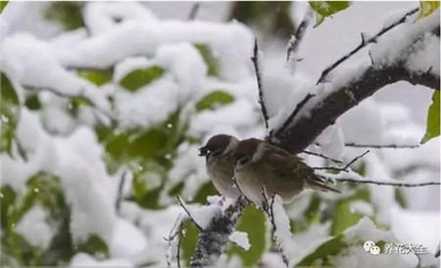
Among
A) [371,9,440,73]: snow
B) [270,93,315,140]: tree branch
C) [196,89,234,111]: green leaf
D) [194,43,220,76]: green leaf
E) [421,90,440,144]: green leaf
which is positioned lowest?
[196,89,234,111]: green leaf

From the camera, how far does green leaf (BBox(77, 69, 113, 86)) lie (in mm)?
937

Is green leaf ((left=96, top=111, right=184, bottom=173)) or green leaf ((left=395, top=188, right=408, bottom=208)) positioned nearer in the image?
green leaf ((left=96, top=111, right=184, bottom=173))

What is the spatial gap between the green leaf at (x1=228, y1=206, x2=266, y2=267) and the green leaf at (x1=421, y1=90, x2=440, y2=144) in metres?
0.12

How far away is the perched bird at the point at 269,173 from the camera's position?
1.42 feet

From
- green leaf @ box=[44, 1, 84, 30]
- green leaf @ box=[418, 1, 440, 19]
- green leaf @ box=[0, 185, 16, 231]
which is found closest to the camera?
green leaf @ box=[418, 1, 440, 19]

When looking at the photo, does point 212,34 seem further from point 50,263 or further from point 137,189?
point 50,263

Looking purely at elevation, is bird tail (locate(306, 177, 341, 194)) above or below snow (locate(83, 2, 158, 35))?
above

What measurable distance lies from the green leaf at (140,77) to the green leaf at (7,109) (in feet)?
0.43

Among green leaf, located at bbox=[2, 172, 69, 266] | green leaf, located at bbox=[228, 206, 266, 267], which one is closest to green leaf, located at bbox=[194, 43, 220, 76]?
green leaf, located at bbox=[2, 172, 69, 266]

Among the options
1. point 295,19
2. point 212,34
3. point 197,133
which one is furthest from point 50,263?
point 295,19

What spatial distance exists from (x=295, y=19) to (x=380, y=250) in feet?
2.11

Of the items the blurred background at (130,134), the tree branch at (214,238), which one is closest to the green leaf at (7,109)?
the blurred background at (130,134)

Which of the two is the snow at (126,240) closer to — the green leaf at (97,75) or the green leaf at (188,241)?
the green leaf at (97,75)

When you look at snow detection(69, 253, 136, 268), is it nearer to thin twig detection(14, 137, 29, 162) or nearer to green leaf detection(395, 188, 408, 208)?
thin twig detection(14, 137, 29, 162)
